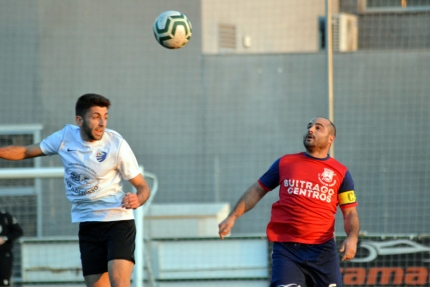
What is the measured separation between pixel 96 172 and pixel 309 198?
169 centimetres

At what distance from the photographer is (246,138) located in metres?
11.2

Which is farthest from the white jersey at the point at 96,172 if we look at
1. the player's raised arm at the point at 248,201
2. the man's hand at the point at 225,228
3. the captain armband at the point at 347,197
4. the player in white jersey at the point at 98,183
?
the captain armband at the point at 347,197

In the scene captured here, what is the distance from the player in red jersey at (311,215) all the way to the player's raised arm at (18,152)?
1603mm

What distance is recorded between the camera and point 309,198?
19.5 feet

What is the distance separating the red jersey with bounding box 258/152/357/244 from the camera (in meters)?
5.96

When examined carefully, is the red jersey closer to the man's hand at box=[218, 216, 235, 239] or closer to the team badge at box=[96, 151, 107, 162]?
the man's hand at box=[218, 216, 235, 239]

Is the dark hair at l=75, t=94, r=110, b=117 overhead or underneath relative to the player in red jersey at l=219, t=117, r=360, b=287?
overhead

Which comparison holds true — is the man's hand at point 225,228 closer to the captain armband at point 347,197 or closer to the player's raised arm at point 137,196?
the player's raised arm at point 137,196

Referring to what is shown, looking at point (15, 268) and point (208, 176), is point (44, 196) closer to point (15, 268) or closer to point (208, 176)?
point (15, 268)

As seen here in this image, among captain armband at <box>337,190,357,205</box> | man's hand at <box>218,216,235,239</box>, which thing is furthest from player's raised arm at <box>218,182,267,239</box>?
captain armband at <box>337,190,357,205</box>

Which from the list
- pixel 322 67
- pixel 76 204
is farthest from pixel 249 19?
pixel 76 204

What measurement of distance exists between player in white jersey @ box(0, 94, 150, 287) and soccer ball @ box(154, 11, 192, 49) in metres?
2.03

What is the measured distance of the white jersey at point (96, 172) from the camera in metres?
5.85

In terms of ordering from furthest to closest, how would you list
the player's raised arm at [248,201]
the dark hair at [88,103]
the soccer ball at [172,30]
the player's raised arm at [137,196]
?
the soccer ball at [172,30] → the player's raised arm at [248,201] → the dark hair at [88,103] → the player's raised arm at [137,196]
